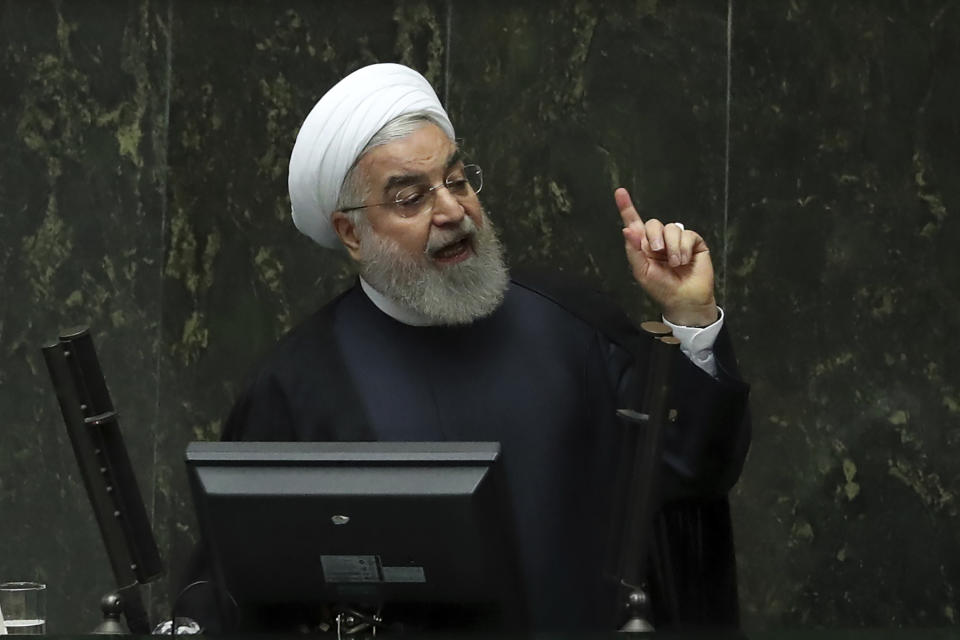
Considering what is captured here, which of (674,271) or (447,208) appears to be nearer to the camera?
(674,271)

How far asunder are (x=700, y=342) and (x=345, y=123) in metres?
0.99

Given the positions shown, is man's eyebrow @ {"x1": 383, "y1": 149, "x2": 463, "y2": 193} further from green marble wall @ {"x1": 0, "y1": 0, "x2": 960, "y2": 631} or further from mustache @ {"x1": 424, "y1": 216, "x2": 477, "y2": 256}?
green marble wall @ {"x1": 0, "y1": 0, "x2": 960, "y2": 631}

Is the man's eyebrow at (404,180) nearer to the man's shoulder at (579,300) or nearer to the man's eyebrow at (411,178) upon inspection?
the man's eyebrow at (411,178)

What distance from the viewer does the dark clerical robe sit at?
12.9ft

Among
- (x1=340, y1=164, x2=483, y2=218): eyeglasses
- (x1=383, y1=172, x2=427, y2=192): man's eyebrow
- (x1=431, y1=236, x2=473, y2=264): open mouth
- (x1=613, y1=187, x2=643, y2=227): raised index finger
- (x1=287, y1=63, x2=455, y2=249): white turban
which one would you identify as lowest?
(x1=431, y1=236, x2=473, y2=264): open mouth

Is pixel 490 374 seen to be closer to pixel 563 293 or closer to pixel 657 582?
pixel 563 293

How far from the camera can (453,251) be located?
162 inches

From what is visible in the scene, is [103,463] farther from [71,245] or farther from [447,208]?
[71,245]

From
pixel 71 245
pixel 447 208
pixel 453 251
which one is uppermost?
pixel 447 208

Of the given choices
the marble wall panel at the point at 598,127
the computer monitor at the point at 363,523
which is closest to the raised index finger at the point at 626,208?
the computer monitor at the point at 363,523

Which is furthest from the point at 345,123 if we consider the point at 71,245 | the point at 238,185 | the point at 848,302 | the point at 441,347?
the point at 848,302

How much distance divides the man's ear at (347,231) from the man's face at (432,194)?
0.13 meters

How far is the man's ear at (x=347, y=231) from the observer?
4.27m

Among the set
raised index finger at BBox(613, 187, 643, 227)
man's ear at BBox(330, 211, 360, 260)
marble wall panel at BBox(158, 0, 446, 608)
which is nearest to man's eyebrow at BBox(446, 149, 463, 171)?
man's ear at BBox(330, 211, 360, 260)
